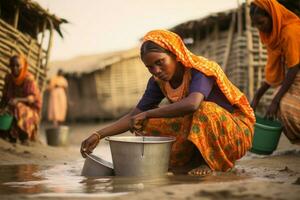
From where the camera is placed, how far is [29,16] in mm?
8508

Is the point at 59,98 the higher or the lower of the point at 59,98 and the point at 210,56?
the lower

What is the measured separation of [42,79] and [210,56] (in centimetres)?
484

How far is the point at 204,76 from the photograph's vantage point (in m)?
3.30

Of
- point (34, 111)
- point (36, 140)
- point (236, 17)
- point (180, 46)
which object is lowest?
point (36, 140)

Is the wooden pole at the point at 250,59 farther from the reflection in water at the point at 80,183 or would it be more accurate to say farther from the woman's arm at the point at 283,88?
the reflection in water at the point at 80,183

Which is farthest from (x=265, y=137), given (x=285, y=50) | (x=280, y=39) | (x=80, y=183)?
(x=80, y=183)

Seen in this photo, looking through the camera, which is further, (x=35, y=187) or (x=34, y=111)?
(x=34, y=111)

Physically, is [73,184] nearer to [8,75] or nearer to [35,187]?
[35,187]

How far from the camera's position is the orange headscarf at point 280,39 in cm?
447

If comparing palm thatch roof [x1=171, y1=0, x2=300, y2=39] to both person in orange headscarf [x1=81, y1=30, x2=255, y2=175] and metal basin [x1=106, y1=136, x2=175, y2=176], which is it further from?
metal basin [x1=106, y1=136, x2=175, y2=176]

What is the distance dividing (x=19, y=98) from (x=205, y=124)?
4.37 metres

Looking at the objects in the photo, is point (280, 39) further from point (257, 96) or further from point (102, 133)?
point (102, 133)

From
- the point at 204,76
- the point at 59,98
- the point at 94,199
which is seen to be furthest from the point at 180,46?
the point at 59,98

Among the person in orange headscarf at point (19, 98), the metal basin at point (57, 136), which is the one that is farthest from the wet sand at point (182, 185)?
the metal basin at point (57, 136)
